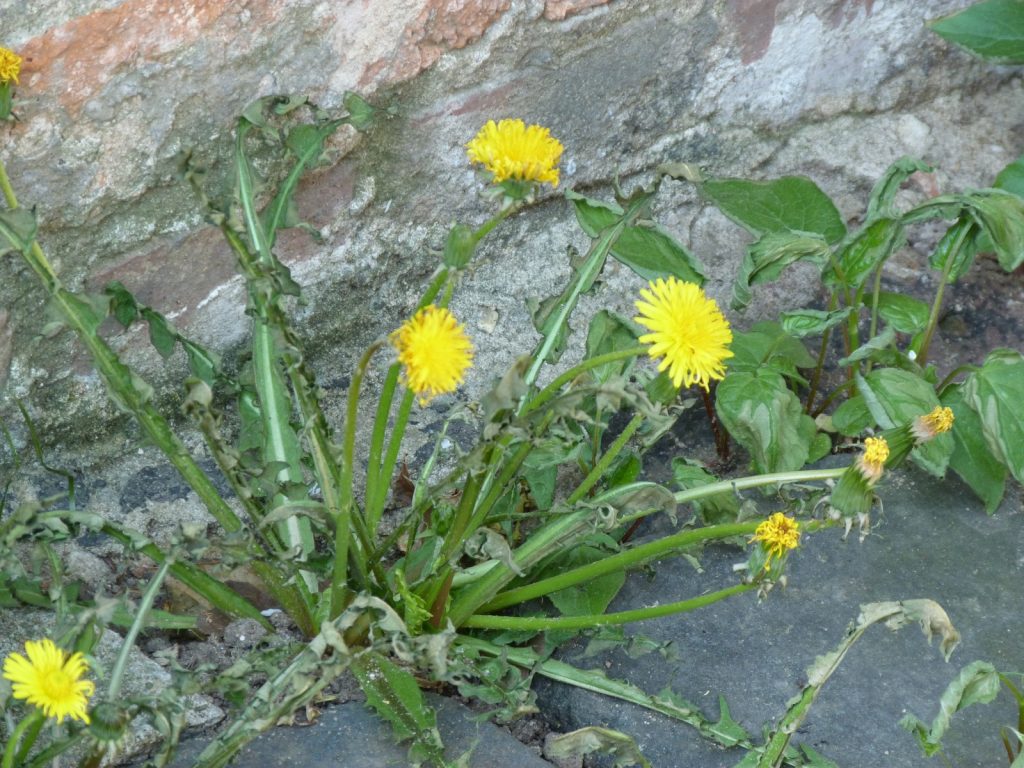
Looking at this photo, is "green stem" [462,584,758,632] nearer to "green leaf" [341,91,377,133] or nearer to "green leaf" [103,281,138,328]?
"green leaf" [103,281,138,328]

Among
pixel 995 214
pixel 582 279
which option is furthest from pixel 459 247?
pixel 995 214

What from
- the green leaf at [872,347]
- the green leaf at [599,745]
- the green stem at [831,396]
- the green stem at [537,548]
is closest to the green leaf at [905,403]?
the green leaf at [872,347]

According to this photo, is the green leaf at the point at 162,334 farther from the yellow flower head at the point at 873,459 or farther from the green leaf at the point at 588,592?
the yellow flower head at the point at 873,459

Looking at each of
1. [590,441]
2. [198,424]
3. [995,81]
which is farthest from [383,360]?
[995,81]

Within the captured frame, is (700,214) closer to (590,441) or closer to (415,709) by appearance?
(590,441)

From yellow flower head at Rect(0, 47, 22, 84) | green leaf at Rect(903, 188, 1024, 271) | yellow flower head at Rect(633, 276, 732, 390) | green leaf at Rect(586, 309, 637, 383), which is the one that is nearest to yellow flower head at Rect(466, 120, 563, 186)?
yellow flower head at Rect(633, 276, 732, 390)
